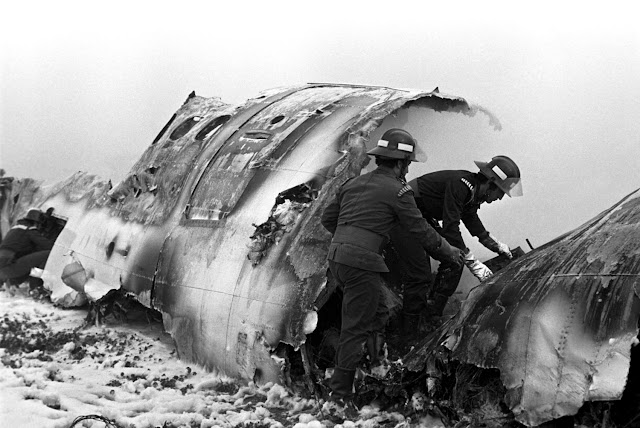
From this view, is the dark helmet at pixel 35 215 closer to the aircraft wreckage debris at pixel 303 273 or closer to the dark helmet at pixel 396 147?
the aircraft wreckage debris at pixel 303 273

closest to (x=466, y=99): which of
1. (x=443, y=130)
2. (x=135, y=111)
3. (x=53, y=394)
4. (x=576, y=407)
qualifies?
(x=443, y=130)

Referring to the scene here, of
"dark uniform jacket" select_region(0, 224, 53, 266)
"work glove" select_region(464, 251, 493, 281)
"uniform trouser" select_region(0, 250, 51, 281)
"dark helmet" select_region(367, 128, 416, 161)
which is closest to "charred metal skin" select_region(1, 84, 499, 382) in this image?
"dark helmet" select_region(367, 128, 416, 161)

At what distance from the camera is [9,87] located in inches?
835

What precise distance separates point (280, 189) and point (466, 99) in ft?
6.94

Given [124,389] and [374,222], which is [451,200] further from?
[124,389]

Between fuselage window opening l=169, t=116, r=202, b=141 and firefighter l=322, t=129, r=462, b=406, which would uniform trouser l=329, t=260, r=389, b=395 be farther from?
fuselage window opening l=169, t=116, r=202, b=141

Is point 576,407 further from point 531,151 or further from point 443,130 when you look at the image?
point 531,151

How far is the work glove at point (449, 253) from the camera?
6.79m

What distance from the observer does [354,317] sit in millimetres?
6625

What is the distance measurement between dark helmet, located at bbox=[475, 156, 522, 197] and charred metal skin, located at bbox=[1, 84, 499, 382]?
1.03 m

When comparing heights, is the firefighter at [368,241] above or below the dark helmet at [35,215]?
above

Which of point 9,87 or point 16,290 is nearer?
point 16,290

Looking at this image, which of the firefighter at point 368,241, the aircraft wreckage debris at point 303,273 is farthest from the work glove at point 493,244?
the firefighter at point 368,241

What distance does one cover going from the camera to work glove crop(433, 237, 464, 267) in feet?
22.3
